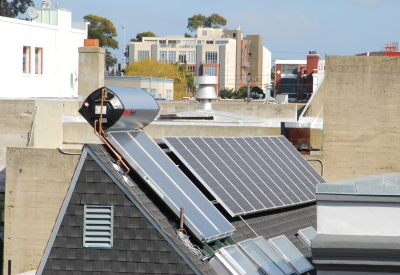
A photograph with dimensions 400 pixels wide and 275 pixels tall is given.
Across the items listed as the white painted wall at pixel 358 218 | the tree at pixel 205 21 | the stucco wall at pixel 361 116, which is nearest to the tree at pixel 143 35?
the tree at pixel 205 21

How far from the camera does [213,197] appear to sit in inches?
527

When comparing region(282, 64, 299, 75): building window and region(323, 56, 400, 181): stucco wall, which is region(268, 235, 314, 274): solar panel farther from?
region(282, 64, 299, 75): building window

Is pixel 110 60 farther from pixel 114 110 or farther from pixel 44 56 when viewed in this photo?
pixel 114 110

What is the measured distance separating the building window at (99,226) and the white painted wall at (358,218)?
3.38 metres

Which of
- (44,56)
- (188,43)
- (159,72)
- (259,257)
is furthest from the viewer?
(188,43)

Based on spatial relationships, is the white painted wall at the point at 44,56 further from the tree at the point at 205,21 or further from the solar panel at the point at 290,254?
the tree at the point at 205,21

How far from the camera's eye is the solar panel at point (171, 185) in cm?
1160

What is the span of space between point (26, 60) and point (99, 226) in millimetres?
31135

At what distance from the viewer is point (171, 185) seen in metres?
12.1

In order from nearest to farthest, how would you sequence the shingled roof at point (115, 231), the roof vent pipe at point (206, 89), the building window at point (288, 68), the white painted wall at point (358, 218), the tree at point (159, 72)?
the white painted wall at point (358, 218) → the shingled roof at point (115, 231) → the roof vent pipe at point (206, 89) → the tree at point (159, 72) → the building window at point (288, 68)

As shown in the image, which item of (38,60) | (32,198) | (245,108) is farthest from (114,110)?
(38,60)

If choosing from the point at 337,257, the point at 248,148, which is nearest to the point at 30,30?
the point at 248,148

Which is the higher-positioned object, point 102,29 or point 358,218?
point 102,29

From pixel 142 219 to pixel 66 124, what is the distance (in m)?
18.7
